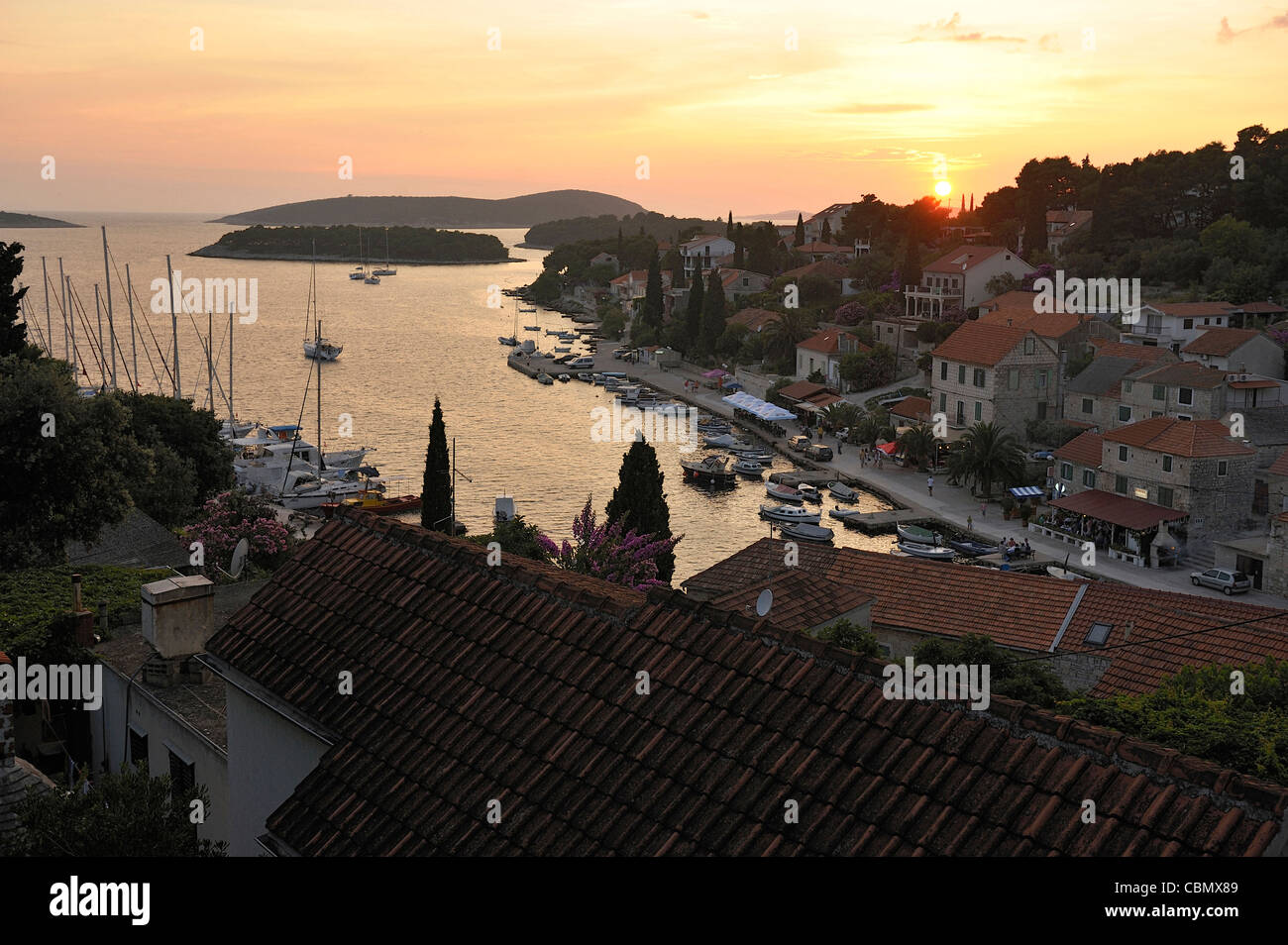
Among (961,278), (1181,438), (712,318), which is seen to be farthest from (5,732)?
(712,318)

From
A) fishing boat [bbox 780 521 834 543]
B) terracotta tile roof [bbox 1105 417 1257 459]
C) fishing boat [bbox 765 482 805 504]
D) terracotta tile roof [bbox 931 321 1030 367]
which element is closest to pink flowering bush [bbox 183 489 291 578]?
fishing boat [bbox 780 521 834 543]

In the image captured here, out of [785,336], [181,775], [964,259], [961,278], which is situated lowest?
[181,775]

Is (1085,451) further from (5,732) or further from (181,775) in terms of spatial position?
(5,732)

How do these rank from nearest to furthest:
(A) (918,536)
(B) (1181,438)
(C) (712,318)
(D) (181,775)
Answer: (D) (181,775) < (B) (1181,438) < (A) (918,536) < (C) (712,318)

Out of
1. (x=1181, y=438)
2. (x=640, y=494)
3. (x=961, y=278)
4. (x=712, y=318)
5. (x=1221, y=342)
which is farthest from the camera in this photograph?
(x=712, y=318)

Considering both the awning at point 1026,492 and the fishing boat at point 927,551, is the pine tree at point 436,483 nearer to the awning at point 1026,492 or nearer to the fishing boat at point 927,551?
the fishing boat at point 927,551
